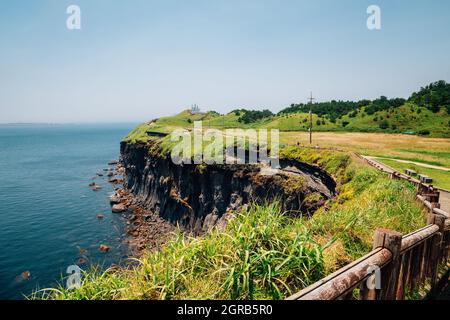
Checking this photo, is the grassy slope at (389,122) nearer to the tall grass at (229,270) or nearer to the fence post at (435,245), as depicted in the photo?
the fence post at (435,245)

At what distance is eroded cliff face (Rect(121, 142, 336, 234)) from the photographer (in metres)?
27.9

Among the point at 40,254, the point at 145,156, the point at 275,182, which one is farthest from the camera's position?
the point at 145,156

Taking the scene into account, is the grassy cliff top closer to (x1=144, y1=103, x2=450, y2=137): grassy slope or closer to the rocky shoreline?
(x1=144, y1=103, x2=450, y2=137): grassy slope

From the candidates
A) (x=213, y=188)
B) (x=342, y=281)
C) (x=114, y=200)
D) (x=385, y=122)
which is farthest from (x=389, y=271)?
(x=385, y=122)

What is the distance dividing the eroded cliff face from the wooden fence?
10.3m

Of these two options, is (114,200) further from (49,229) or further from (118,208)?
(49,229)

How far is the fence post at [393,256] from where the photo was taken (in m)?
3.78

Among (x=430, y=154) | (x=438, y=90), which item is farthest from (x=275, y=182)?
(x=438, y=90)

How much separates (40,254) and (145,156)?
34039 mm

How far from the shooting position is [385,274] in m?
3.85

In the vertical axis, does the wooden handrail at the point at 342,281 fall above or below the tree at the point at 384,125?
below
